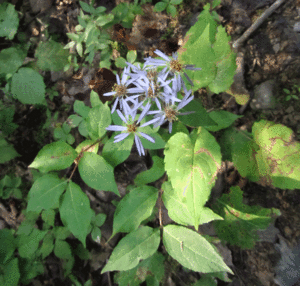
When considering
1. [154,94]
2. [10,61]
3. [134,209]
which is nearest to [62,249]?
[134,209]

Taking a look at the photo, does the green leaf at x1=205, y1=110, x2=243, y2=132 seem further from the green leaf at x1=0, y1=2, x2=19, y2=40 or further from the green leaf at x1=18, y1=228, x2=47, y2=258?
the green leaf at x1=0, y1=2, x2=19, y2=40

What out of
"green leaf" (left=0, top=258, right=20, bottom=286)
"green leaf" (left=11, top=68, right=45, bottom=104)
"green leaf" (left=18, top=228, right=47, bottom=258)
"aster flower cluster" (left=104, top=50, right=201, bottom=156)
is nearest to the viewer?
"aster flower cluster" (left=104, top=50, right=201, bottom=156)

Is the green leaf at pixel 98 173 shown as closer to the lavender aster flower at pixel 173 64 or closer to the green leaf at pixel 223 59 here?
the lavender aster flower at pixel 173 64

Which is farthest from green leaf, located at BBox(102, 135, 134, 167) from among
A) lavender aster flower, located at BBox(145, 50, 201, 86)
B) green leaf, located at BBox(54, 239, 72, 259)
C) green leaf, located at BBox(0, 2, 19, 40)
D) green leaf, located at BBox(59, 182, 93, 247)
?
green leaf, located at BBox(0, 2, 19, 40)

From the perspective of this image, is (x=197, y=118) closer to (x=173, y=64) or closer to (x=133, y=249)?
(x=173, y=64)

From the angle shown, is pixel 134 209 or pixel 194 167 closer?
pixel 194 167

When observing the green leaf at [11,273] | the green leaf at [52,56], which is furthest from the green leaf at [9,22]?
the green leaf at [11,273]

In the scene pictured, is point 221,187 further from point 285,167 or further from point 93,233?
point 93,233
